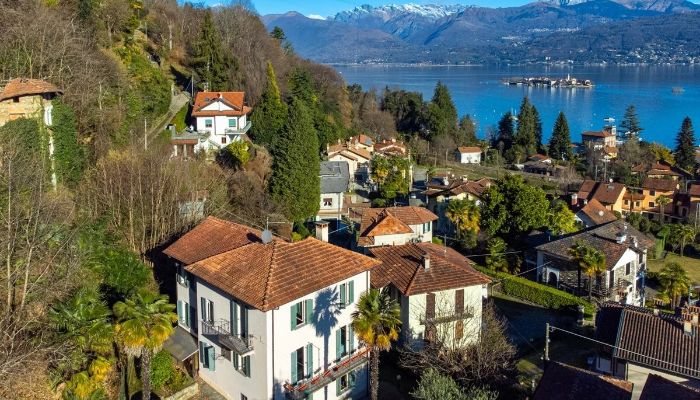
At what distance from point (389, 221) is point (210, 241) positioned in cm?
1250

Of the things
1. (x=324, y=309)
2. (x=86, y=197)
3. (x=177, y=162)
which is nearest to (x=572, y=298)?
(x=324, y=309)

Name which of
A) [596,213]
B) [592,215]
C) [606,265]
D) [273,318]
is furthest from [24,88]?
[596,213]

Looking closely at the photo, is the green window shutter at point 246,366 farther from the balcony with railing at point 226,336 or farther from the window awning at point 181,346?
the window awning at point 181,346

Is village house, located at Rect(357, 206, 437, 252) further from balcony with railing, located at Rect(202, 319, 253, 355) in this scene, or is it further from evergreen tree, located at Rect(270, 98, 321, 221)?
balcony with railing, located at Rect(202, 319, 253, 355)

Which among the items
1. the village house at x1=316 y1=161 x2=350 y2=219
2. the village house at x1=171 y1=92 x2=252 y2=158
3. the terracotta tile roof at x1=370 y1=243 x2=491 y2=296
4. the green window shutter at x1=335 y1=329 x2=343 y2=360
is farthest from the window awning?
the village house at x1=316 y1=161 x2=350 y2=219

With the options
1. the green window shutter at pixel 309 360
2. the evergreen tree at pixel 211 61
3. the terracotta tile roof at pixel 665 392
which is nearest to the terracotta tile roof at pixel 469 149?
the evergreen tree at pixel 211 61

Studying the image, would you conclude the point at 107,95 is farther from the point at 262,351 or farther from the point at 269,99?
the point at 262,351

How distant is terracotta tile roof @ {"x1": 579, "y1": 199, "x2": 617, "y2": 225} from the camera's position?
137ft

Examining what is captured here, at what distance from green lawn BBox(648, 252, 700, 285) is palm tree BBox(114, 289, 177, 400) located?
1229 inches

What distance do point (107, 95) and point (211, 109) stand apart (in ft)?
32.5

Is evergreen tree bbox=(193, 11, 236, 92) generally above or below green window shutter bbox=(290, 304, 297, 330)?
above

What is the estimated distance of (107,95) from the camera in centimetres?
3294

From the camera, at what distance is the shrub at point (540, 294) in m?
28.4

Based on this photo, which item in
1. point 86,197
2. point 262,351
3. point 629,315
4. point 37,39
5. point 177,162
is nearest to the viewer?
point 262,351
